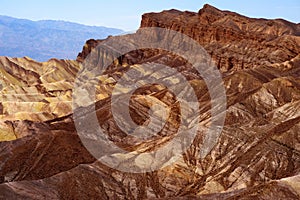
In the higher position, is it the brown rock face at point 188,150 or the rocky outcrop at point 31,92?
the brown rock face at point 188,150

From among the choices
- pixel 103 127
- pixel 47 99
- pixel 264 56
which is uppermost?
pixel 264 56

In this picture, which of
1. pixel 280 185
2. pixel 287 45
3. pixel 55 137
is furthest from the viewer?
pixel 287 45

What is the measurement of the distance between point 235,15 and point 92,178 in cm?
12827

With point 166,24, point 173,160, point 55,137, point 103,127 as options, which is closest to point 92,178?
point 173,160

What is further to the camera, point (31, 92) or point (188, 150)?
point (31, 92)

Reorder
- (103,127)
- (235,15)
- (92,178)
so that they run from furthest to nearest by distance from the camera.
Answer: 1. (235,15)
2. (103,127)
3. (92,178)

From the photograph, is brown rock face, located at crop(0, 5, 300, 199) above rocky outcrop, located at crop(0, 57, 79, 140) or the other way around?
above

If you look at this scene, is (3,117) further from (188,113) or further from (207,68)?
(207,68)

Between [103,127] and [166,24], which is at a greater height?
[166,24]

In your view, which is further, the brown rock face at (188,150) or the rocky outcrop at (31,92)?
the rocky outcrop at (31,92)

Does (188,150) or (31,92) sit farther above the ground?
(188,150)

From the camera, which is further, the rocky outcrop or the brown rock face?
the rocky outcrop

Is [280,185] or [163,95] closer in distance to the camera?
[280,185]

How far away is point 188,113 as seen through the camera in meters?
72.1
